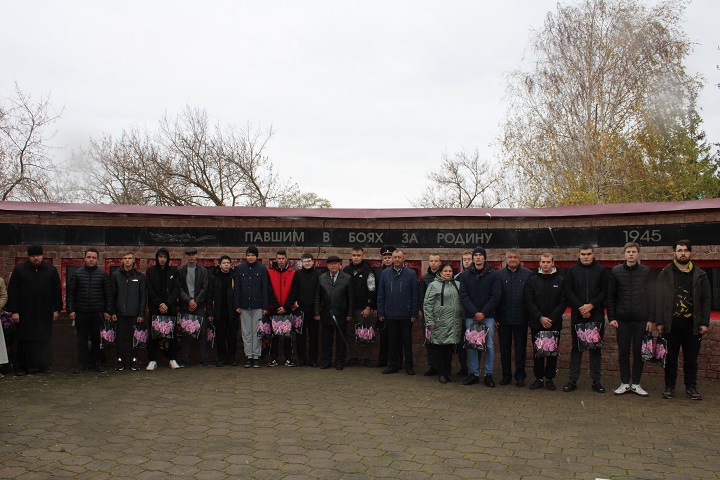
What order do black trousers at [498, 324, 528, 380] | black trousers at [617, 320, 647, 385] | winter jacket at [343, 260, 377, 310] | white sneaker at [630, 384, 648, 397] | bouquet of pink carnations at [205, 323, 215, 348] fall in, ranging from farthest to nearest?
bouquet of pink carnations at [205, 323, 215, 348]
winter jacket at [343, 260, 377, 310]
black trousers at [498, 324, 528, 380]
black trousers at [617, 320, 647, 385]
white sneaker at [630, 384, 648, 397]

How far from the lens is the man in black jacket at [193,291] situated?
950 cm

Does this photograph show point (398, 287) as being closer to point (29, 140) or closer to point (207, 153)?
point (29, 140)

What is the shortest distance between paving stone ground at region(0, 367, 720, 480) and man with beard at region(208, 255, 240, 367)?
1.28 metres

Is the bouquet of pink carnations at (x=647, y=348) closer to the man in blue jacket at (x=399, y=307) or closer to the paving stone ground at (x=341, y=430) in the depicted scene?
the paving stone ground at (x=341, y=430)

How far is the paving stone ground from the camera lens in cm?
472

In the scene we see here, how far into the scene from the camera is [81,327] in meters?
9.16

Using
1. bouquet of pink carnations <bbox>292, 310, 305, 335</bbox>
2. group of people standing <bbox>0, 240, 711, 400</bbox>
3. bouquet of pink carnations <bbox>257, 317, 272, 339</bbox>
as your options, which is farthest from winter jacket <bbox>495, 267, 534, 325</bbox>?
bouquet of pink carnations <bbox>257, 317, 272, 339</bbox>

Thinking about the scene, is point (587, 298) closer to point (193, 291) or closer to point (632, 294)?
point (632, 294)

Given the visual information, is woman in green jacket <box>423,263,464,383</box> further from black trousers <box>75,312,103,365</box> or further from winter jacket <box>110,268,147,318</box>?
black trousers <box>75,312,103,365</box>

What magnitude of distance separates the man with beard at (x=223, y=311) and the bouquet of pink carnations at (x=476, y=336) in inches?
149

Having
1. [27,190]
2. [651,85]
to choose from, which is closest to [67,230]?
[27,190]

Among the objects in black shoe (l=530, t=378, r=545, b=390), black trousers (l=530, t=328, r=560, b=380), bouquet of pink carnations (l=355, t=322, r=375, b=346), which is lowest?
black shoe (l=530, t=378, r=545, b=390)

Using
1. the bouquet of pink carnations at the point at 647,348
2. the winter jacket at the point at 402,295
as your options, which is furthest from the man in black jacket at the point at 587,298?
the winter jacket at the point at 402,295

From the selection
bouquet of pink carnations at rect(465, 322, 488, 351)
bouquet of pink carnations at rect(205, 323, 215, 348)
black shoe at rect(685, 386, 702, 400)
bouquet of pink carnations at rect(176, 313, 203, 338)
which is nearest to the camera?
black shoe at rect(685, 386, 702, 400)
